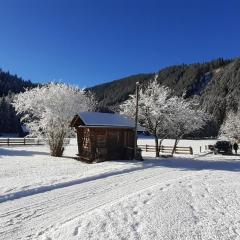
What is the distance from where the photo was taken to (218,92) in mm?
175250

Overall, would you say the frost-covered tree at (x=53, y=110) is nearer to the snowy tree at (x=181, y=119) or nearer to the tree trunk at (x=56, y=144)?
the tree trunk at (x=56, y=144)

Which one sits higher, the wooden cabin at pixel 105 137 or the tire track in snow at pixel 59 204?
the wooden cabin at pixel 105 137

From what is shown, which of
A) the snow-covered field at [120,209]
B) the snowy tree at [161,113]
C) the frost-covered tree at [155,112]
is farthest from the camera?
the snowy tree at [161,113]

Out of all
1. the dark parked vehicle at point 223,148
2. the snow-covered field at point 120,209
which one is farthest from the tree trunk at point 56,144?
the snow-covered field at point 120,209

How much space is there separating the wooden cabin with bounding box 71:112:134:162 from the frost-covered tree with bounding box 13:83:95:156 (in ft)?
15.0

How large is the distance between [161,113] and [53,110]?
11.0 metres

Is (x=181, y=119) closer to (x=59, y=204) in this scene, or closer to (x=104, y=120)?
(x=104, y=120)

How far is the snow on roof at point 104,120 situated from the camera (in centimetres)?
2947

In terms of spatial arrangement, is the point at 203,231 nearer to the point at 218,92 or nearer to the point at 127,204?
the point at 127,204

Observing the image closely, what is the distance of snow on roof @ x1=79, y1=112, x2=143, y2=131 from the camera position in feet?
96.7

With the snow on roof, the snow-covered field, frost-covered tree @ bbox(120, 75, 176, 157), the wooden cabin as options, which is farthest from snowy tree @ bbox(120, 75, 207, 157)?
the snow-covered field

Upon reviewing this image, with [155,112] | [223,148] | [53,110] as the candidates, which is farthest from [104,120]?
[223,148]

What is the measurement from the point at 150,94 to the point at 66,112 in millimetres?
9733

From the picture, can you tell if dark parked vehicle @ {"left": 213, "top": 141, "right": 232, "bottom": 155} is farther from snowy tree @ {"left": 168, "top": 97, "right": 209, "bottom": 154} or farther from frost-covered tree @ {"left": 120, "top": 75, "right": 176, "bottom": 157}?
frost-covered tree @ {"left": 120, "top": 75, "right": 176, "bottom": 157}
